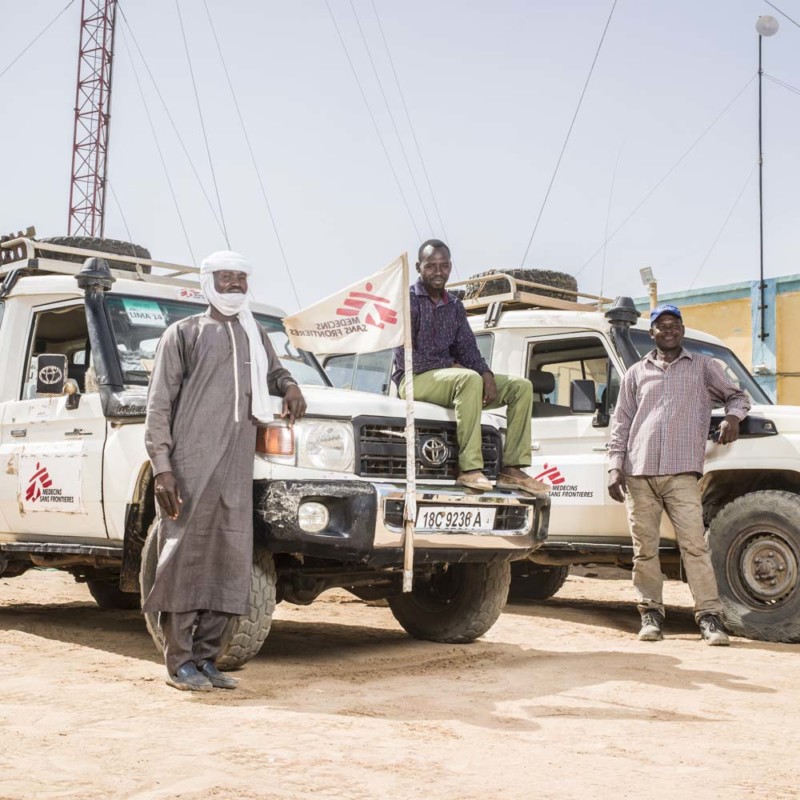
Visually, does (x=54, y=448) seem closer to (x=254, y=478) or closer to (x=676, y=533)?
(x=254, y=478)

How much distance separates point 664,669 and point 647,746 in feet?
5.82

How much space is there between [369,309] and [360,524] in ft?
4.00

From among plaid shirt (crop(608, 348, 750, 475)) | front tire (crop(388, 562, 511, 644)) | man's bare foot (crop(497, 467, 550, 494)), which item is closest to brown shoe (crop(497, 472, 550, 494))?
man's bare foot (crop(497, 467, 550, 494))

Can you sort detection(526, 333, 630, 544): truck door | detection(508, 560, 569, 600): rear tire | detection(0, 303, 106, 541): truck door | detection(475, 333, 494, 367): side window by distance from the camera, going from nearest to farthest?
detection(0, 303, 106, 541): truck door
detection(526, 333, 630, 544): truck door
detection(475, 333, 494, 367): side window
detection(508, 560, 569, 600): rear tire

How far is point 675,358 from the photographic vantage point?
22.4 ft

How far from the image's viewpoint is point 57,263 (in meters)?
7.18

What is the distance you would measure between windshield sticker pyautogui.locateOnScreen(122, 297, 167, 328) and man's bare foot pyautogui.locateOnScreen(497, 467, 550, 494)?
210 centimetres

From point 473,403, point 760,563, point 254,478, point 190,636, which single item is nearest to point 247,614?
point 190,636

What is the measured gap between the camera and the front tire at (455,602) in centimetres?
631

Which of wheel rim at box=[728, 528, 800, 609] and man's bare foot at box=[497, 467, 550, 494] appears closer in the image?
man's bare foot at box=[497, 467, 550, 494]

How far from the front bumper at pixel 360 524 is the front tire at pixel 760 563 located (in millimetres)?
1976

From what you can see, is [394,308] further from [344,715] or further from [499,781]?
[499,781]

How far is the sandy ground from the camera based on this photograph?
3348 mm

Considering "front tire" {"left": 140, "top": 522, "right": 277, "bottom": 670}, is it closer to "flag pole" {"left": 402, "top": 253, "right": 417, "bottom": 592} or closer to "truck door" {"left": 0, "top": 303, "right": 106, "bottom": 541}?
"flag pole" {"left": 402, "top": 253, "right": 417, "bottom": 592}
